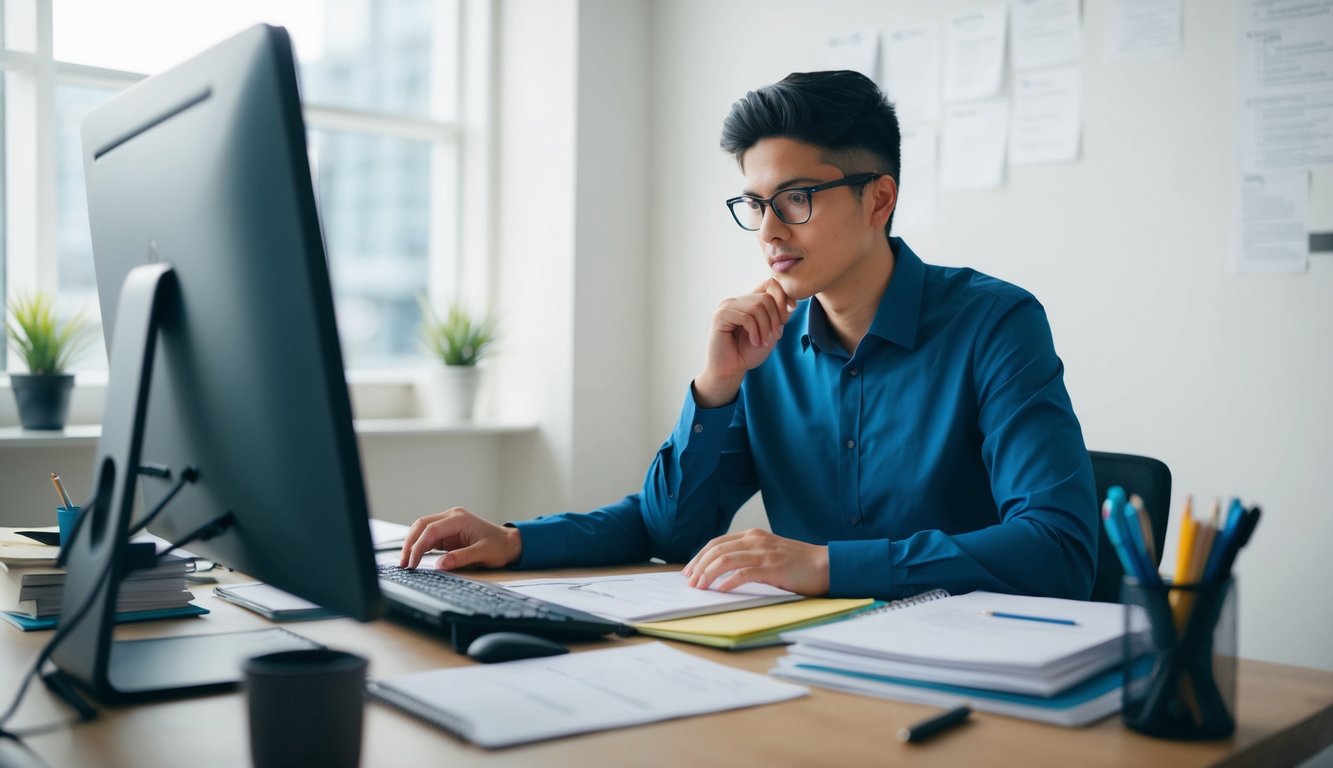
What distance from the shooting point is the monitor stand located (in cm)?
82

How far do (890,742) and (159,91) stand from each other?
748mm

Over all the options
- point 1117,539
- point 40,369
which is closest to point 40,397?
point 40,369

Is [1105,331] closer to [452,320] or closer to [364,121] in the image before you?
[452,320]

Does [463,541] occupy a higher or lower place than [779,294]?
lower

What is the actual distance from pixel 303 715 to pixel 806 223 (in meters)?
1.17

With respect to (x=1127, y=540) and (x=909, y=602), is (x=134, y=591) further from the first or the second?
(x=1127, y=540)

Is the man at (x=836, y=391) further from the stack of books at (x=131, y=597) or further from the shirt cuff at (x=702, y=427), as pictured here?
the stack of books at (x=131, y=597)

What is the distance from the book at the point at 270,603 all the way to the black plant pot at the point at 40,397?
5.17 ft

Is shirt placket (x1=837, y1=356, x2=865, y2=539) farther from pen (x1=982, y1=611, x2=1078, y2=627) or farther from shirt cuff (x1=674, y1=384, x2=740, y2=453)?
pen (x1=982, y1=611, x2=1078, y2=627)

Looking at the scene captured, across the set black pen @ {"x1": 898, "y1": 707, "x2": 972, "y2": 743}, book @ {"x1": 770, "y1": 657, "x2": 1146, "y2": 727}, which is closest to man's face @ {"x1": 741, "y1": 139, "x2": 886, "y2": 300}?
book @ {"x1": 770, "y1": 657, "x2": 1146, "y2": 727}

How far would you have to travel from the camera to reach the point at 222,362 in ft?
2.70

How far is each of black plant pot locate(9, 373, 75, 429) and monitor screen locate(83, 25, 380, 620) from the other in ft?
6.02

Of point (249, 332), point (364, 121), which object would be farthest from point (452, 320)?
point (249, 332)

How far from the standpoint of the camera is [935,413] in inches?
63.2
